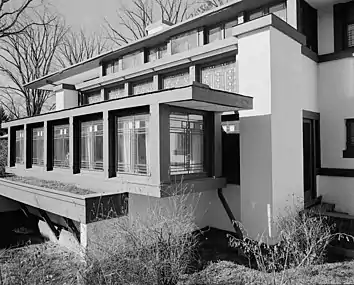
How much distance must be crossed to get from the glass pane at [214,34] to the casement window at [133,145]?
4.54 metres

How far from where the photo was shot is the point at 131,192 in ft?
23.0

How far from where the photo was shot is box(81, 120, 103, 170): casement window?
8258 mm

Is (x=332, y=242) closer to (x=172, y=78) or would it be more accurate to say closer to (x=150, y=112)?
(x=150, y=112)

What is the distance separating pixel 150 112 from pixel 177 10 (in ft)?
72.4

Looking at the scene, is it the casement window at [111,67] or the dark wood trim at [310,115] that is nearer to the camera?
the dark wood trim at [310,115]

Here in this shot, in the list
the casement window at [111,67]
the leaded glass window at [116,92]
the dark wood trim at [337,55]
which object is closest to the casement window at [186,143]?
the dark wood trim at [337,55]

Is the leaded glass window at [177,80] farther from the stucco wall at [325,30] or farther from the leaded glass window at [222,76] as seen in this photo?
the stucco wall at [325,30]

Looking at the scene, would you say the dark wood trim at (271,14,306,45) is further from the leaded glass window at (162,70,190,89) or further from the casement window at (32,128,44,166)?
the casement window at (32,128,44,166)

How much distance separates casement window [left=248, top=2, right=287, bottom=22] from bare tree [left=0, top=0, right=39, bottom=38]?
55.7 feet

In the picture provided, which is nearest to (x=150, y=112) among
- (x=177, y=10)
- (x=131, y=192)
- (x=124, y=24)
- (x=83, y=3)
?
(x=131, y=192)

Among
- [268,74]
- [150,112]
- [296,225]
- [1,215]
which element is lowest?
[1,215]

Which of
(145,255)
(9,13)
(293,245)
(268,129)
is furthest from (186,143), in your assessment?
(9,13)

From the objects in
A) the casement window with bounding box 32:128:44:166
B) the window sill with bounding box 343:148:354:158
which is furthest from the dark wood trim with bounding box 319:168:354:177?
the casement window with bounding box 32:128:44:166

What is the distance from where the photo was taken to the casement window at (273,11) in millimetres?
8664
